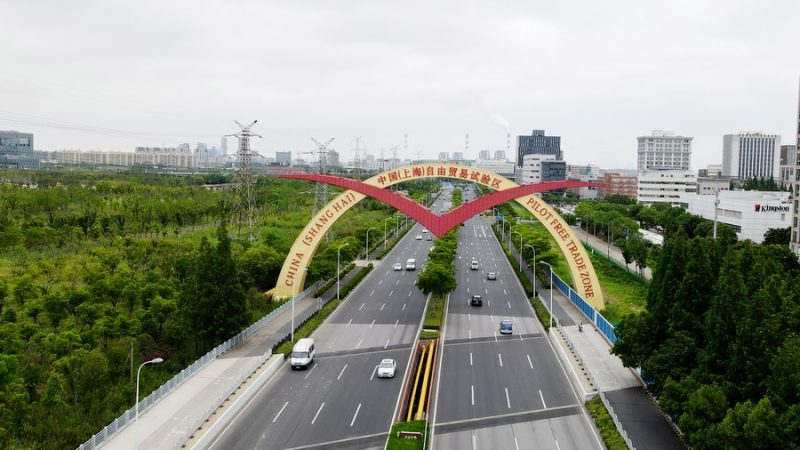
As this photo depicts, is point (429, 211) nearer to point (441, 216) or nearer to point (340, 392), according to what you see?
point (441, 216)

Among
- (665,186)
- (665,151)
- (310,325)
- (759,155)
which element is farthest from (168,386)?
(759,155)

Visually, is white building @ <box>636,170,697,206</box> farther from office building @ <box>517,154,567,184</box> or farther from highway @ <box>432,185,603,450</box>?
highway @ <box>432,185,603,450</box>

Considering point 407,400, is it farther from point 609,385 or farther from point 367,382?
point 609,385

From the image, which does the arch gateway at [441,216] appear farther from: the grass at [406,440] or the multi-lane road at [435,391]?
the grass at [406,440]

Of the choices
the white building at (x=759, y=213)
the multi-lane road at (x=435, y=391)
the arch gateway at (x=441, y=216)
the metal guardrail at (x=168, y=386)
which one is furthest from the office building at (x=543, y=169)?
the metal guardrail at (x=168, y=386)

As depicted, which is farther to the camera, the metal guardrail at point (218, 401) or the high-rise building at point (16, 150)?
the high-rise building at point (16, 150)

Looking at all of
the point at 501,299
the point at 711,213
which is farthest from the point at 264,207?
the point at 711,213
